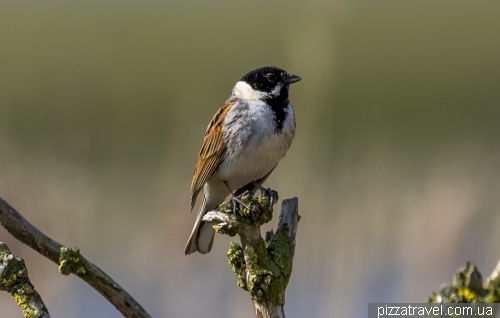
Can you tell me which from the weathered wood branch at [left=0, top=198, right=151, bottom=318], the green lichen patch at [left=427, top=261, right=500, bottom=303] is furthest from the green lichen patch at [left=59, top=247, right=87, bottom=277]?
the green lichen patch at [left=427, top=261, right=500, bottom=303]

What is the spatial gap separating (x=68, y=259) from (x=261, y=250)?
24.1 inches

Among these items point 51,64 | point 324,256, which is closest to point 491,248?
point 324,256

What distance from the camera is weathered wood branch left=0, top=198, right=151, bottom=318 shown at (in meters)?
1.93

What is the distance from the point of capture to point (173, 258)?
3842 millimetres

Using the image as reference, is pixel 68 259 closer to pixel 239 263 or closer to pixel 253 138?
pixel 239 263

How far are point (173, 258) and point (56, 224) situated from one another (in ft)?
2.15

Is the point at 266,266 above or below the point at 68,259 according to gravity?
above

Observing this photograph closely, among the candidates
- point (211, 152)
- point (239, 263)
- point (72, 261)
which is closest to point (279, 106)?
point (211, 152)

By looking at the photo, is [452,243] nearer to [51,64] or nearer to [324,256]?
[324,256]

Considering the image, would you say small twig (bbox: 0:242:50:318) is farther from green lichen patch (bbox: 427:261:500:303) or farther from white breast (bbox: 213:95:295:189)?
white breast (bbox: 213:95:295:189)

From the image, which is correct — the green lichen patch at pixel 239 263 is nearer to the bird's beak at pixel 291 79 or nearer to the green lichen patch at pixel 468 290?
the green lichen patch at pixel 468 290

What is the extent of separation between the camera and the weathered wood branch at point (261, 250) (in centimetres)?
215

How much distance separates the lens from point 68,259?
6.42ft

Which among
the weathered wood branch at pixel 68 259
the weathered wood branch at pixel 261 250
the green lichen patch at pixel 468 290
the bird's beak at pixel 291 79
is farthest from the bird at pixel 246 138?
the green lichen patch at pixel 468 290
